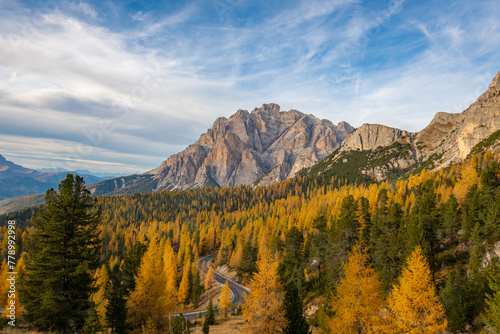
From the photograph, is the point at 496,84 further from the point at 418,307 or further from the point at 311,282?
the point at 418,307

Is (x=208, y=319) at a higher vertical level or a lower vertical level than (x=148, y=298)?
lower

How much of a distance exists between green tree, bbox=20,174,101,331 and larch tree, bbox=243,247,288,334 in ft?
44.1

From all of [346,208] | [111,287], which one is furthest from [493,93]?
[111,287]

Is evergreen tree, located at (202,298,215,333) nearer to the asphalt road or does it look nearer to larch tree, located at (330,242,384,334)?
the asphalt road

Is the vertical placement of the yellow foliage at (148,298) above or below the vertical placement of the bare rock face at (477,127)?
below

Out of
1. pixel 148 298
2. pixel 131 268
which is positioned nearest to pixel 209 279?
pixel 131 268

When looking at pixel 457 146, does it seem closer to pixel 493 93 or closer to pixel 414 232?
pixel 493 93

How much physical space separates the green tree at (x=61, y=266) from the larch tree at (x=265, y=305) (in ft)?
44.1

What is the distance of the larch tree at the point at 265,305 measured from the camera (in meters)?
22.7

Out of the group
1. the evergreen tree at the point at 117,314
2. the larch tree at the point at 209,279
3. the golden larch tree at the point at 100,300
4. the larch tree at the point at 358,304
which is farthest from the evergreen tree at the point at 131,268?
the larch tree at the point at 209,279

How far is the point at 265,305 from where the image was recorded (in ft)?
75.5

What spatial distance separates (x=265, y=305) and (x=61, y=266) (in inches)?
664

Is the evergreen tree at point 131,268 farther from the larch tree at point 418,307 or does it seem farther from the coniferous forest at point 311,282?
the larch tree at point 418,307

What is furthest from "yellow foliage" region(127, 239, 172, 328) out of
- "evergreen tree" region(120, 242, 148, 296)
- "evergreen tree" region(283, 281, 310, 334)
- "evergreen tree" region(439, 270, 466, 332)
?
"evergreen tree" region(439, 270, 466, 332)
